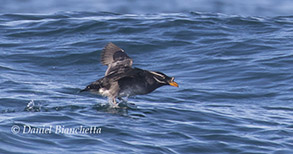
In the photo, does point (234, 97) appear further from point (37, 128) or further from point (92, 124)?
point (37, 128)

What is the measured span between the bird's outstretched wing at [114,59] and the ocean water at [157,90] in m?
0.74

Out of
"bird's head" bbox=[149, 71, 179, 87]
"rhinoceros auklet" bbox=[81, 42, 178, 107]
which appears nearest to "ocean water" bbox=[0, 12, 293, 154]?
"rhinoceros auklet" bbox=[81, 42, 178, 107]

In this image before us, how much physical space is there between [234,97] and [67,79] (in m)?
4.18

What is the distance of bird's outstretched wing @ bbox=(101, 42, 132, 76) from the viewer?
11.3 metres

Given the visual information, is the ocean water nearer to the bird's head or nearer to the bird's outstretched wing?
the bird's head

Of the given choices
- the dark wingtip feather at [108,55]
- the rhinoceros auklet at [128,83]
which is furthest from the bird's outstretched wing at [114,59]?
the rhinoceros auklet at [128,83]

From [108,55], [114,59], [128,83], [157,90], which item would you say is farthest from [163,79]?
[157,90]

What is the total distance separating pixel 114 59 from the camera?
1159 centimetres

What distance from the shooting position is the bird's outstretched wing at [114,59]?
11305mm

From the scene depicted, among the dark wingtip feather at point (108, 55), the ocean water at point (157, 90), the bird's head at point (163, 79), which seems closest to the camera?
the ocean water at point (157, 90)

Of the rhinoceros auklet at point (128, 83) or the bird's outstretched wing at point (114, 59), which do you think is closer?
the rhinoceros auklet at point (128, 83)

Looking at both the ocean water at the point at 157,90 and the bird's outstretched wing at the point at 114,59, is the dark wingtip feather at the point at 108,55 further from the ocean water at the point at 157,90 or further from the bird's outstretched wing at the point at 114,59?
the ocean water at the point at 157,90

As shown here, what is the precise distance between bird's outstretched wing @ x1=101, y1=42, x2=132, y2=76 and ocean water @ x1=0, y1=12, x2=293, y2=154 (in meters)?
0.74

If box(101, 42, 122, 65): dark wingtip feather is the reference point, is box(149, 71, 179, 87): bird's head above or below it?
below
